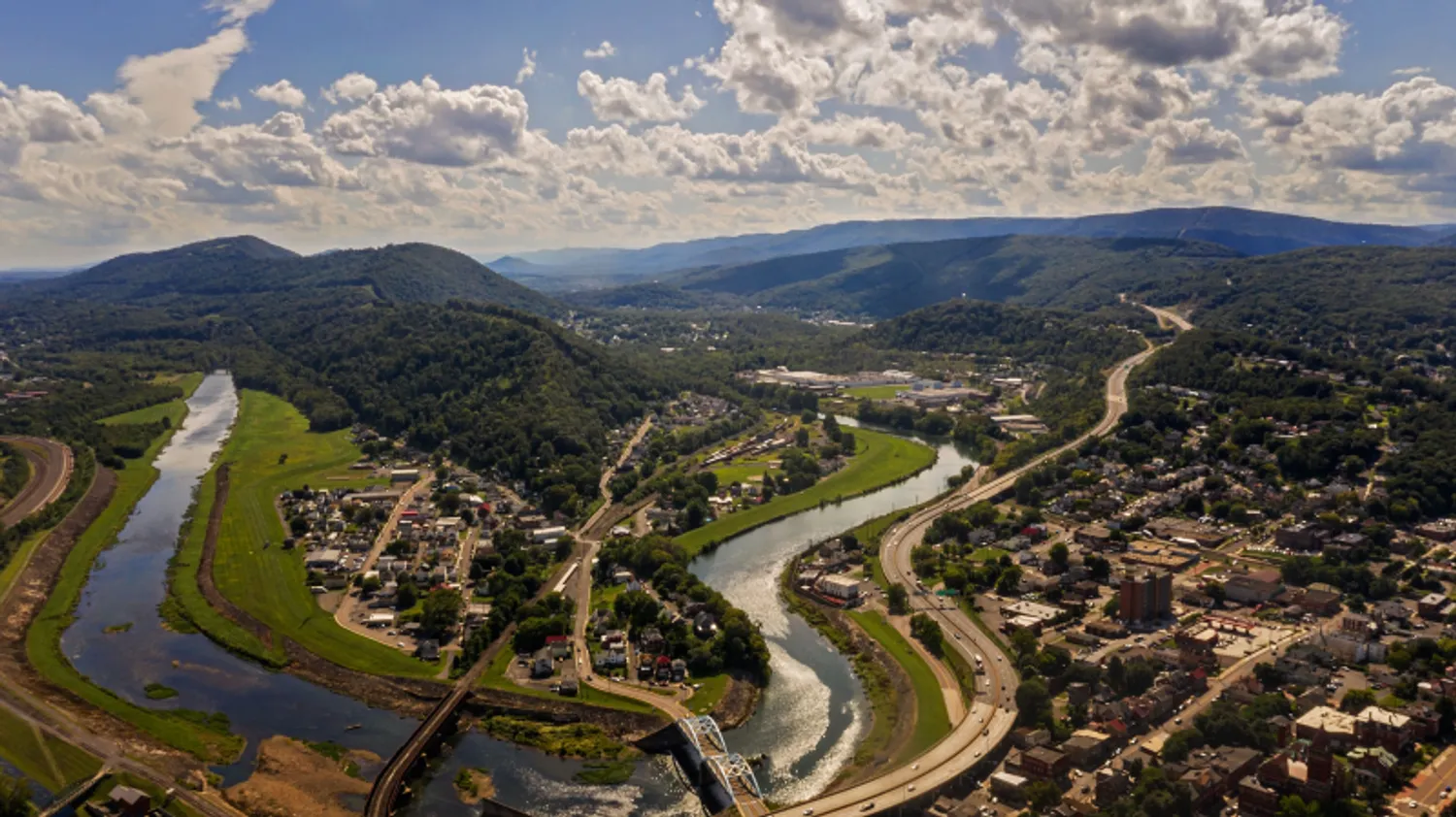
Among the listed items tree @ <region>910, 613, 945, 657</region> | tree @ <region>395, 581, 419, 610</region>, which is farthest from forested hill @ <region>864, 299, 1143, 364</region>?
tree @ <region>395, 581, 419, 610</region>

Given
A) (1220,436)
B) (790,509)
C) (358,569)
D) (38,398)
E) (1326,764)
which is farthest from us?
(38,398)

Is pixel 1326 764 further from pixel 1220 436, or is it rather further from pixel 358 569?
pixel 1220 436

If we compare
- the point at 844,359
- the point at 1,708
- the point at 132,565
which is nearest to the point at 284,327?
the point at 844,359

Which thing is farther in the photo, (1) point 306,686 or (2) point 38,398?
(2) point 38,398

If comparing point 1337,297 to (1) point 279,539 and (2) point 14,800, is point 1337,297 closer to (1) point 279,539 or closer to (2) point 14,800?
(1) point 279,539

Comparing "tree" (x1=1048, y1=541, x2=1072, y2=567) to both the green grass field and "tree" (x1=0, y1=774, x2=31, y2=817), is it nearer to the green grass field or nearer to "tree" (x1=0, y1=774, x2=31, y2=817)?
the green grass field

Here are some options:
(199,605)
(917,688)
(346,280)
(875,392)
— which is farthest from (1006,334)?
(346,280)
